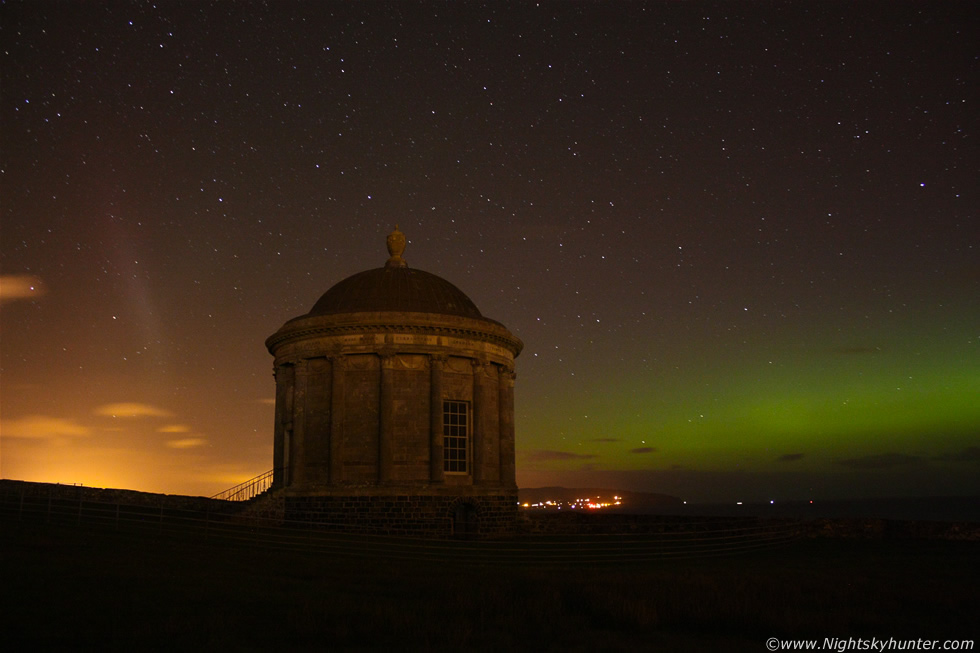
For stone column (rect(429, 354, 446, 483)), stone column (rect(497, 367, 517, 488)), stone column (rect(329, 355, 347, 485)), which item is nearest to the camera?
stone column (rect(329, 355, 347, 485))

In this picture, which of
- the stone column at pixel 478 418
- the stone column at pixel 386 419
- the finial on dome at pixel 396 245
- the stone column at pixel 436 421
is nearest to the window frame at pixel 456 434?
Answer: the stone column at pixel 478 418

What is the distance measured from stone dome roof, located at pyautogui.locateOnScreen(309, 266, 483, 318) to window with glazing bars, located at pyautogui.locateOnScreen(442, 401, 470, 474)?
10.7 ft

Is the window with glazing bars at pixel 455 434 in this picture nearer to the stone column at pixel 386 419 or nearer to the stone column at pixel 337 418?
the stone column at pixel 386 419

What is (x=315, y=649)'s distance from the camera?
9.30 meters

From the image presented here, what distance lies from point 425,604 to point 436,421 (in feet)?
46.8

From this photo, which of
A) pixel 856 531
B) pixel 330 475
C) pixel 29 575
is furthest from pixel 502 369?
pixel 29 575

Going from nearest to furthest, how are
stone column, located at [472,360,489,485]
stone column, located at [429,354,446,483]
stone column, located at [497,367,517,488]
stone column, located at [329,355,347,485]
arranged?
1. stone column, located at [329,355,347,485]
2. stone column, located at [429,354,446,483]
3. stone column, located at [472,360,489,485]
4. stone column, located at [497,367,517,488]

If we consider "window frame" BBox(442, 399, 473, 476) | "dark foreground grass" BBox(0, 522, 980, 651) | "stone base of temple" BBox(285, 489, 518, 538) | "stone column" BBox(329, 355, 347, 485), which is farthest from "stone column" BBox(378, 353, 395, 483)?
"dark foreground grass" BBox(0, 522, 980, 651)

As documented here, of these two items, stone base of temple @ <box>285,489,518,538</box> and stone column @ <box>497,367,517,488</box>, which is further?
stone column @ <box>497,367,517,488</box>

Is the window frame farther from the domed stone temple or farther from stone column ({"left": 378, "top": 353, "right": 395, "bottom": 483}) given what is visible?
stone column ({"left": 378, "top": 353, "right": 395, "bottom": 483})

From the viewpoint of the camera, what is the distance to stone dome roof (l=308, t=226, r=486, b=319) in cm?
2695

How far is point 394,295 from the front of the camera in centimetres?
2727

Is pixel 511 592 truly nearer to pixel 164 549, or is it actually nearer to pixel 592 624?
pixel 592 624

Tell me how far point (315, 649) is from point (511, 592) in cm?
428
